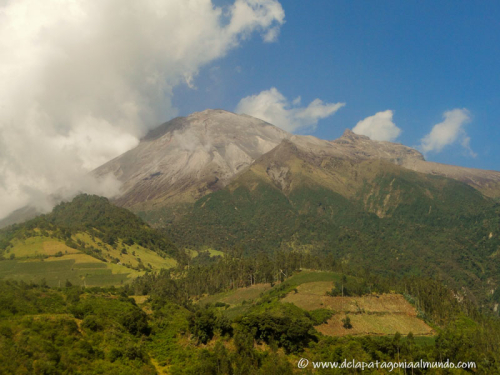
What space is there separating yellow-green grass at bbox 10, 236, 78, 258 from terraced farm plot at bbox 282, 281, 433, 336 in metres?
121

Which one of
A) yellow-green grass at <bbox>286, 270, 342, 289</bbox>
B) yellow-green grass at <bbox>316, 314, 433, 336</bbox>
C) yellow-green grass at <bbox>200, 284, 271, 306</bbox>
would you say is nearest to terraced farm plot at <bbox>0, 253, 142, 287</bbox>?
yellow-green grass at <bbox>200, 284, 271, 306</bbox>

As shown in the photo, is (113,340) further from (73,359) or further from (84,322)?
(73,359)

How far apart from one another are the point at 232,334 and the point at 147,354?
15211 mm

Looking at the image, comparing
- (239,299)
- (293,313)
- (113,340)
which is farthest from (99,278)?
(113,340)

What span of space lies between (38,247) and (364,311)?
153 meters

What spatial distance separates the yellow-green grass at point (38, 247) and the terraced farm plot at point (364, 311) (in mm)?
121281

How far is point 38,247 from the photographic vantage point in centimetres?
17925

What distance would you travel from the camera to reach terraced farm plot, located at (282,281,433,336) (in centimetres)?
10081

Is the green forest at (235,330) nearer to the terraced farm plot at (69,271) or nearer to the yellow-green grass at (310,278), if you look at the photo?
the yellow-green grass at (310,278)

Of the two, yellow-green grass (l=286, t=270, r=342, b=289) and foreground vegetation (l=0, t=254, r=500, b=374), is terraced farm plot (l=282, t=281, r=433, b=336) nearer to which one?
foreground vegetation (l=0, t=254, r=500, b=374)

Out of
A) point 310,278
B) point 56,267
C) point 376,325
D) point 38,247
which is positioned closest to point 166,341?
point 376,325

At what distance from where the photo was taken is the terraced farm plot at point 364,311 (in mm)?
100812

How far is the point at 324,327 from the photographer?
97.9 metres

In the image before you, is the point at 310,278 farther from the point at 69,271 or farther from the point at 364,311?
the point at 69,271
